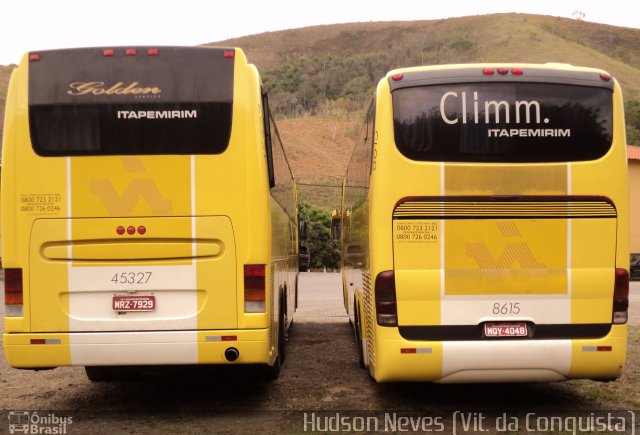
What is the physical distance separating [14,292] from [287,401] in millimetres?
2896

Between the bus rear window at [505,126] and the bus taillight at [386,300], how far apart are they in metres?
1.11

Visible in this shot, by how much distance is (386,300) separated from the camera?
7.14 metres

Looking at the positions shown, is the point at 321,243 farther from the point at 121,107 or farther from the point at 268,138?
the point at 121,107

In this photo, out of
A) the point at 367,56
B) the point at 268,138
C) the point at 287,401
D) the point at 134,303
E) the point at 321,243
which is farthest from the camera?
the point at 367,56

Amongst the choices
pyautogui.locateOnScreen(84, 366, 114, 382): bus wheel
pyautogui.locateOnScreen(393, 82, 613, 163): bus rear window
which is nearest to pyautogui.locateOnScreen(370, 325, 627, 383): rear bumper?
pyautogui.locateOnScreen(393, 82, 613, 163): bus rear window

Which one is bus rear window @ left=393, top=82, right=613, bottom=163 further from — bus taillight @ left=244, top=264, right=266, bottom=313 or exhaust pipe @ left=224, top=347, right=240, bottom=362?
exhaust pipe @ left=224, top=347, right=240, bottom=362

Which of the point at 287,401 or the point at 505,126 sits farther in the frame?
the point at 287,401

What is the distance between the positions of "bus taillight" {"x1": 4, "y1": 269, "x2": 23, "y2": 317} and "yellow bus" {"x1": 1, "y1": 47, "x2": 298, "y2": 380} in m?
0.01

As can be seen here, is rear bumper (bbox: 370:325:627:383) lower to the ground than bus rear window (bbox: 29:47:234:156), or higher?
lower

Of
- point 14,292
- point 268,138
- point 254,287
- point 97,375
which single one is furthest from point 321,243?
point 14,292

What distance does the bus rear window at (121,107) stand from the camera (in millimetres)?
7164

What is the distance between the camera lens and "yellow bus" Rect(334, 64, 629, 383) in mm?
7074

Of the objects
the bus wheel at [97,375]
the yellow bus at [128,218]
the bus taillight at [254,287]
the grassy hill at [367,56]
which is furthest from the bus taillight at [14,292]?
the grassy hill at [367,56]

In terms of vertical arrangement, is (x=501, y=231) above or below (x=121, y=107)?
below
